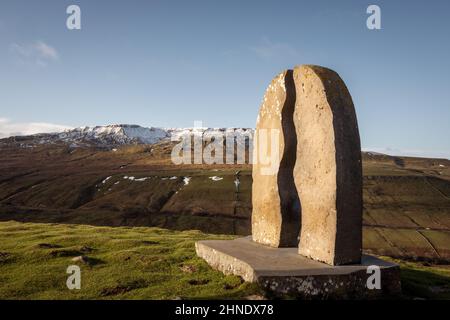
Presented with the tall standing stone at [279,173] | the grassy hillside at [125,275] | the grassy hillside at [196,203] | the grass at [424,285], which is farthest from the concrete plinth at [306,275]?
the grassy hillside at [196,203]

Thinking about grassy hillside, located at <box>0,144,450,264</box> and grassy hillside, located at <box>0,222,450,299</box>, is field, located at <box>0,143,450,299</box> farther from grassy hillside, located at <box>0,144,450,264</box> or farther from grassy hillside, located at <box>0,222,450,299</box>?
grassy hillside, located at <box>0,144,450,264</box>

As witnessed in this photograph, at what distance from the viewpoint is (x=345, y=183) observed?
14.7m

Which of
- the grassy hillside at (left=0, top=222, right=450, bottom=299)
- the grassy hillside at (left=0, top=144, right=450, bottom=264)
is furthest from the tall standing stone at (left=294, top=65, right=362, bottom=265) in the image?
the grassy hillside at (left=0, top=144, right=450, bottom=264)

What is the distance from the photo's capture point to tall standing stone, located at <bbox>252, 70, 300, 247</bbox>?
1803 centimetres

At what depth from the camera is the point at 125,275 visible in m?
15.8

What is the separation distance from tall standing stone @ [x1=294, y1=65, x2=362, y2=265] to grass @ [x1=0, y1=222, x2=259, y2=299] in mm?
3414

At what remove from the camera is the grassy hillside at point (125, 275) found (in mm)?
13828

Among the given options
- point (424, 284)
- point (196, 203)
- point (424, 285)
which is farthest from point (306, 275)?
point (196, 203)

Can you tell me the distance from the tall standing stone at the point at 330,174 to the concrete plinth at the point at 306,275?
2.33ft

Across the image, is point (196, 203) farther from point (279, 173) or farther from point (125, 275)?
point (125, 275)

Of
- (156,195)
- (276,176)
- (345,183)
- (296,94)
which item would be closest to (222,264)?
(276,176)

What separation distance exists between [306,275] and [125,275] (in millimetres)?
6859
